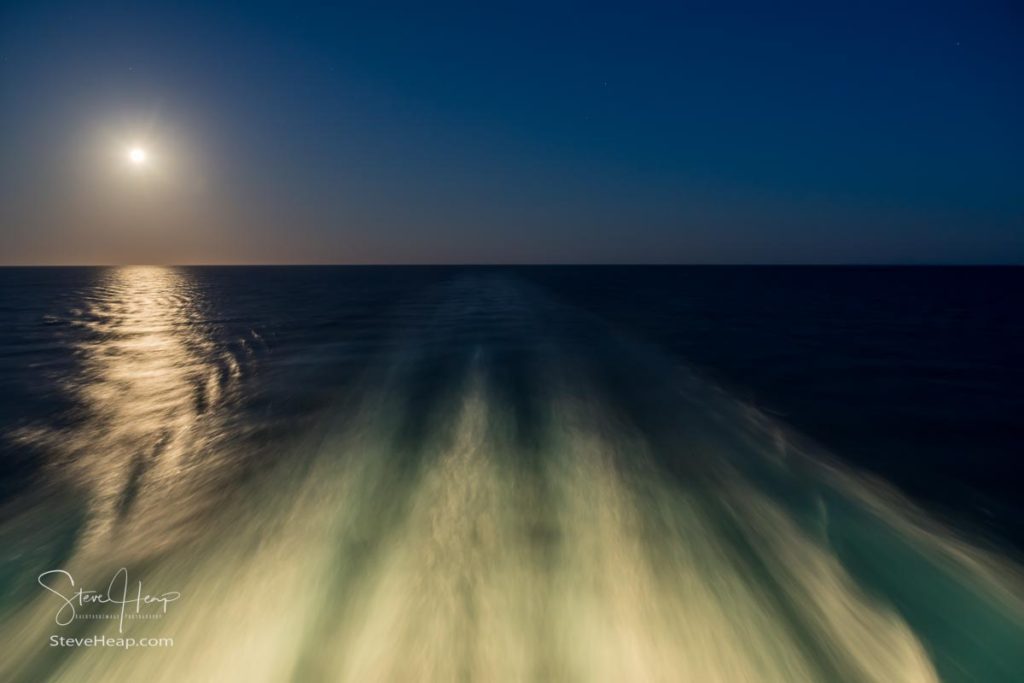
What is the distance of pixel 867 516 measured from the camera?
5203 millimetres

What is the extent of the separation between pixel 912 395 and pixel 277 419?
16072 mm

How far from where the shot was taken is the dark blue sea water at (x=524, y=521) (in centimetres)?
325

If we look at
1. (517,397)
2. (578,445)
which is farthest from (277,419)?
(578,445)

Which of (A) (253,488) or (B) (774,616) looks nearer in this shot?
(B) (774,616)

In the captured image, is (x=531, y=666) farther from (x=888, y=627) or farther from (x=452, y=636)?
(x=888, y=627)
